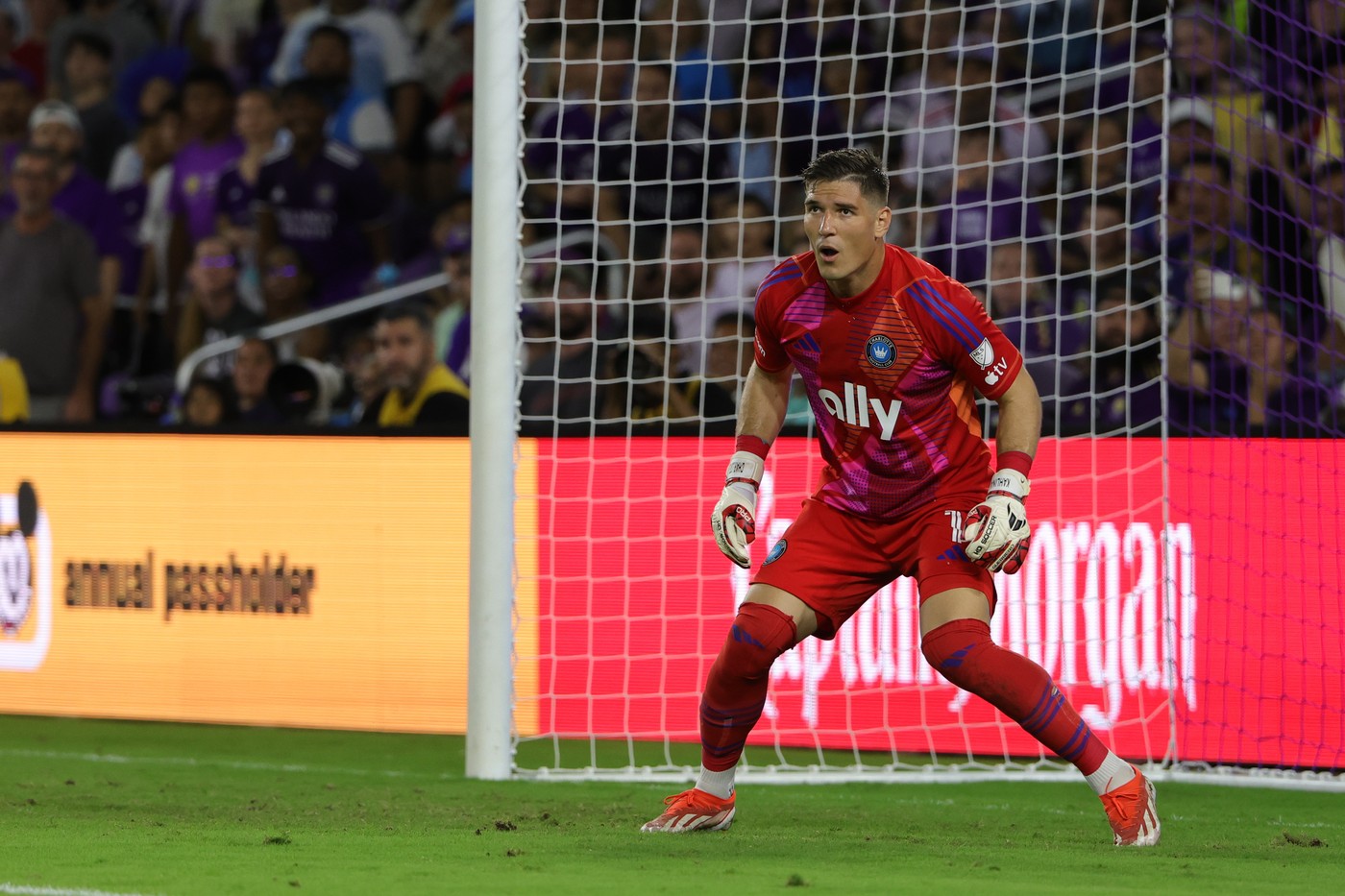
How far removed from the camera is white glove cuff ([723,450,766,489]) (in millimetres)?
5957

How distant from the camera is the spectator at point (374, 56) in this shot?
13109mm

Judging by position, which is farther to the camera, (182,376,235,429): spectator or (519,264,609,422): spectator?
(182,376,235,429): spectator

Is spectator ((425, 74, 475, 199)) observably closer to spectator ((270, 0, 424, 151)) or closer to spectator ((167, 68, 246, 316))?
spectator ((270, 0, 424, 151))

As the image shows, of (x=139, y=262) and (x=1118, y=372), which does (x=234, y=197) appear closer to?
(x=139, y=262)

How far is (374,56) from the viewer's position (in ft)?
43.9

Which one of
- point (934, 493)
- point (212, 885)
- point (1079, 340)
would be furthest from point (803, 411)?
point (212, 885)

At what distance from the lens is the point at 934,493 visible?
19.1 ft

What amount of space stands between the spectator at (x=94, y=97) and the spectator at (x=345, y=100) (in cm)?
178

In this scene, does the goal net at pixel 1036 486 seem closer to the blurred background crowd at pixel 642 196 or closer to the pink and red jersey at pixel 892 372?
the blurred background crowd at pixel 642 196

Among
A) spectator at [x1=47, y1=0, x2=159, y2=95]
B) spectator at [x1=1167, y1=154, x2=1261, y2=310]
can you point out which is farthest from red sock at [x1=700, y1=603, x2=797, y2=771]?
spectator at [x1=47, y1=0, x2=159, y2=95]

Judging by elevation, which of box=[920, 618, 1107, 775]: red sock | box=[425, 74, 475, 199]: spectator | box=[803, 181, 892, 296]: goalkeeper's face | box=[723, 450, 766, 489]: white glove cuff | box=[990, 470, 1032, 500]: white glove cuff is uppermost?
box=[425, 74, 475, 199]: spectator

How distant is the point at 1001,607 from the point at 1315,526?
128cm

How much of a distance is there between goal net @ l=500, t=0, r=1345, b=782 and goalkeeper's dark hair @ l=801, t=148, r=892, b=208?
2.20 meters

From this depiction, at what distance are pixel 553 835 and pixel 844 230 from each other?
198cm
